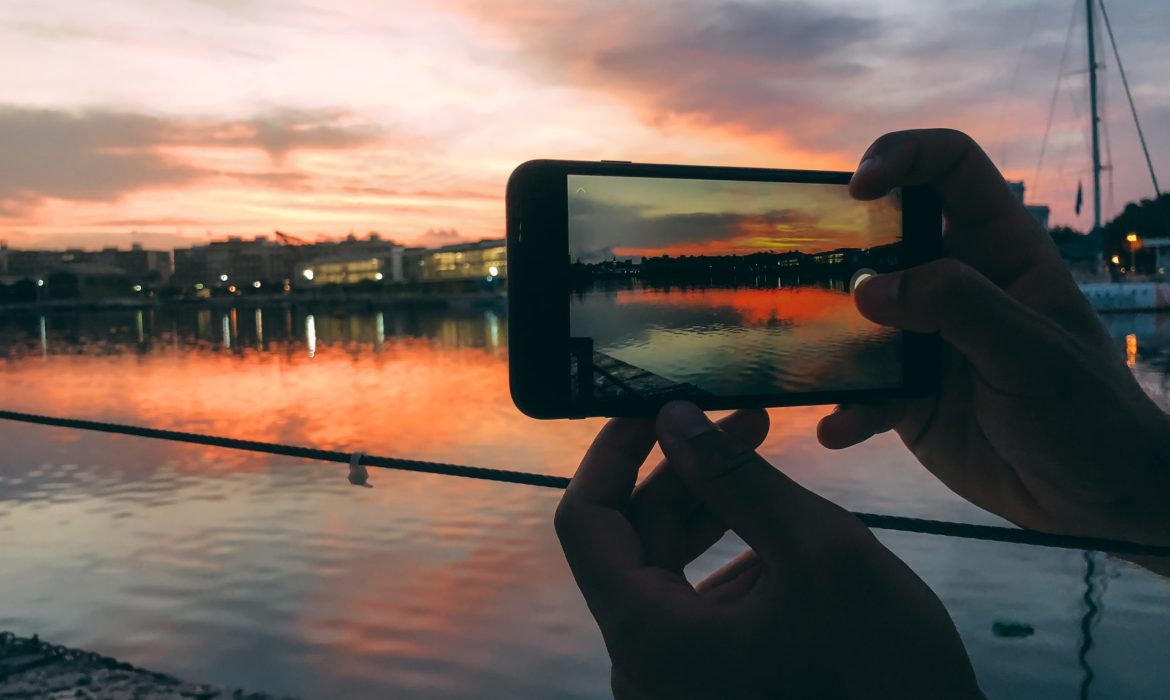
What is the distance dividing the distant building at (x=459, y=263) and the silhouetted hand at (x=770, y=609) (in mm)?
148927

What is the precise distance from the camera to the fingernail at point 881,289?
175cm

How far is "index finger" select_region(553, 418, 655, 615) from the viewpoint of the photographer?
1432 millimetres

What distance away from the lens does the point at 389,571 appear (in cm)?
1323

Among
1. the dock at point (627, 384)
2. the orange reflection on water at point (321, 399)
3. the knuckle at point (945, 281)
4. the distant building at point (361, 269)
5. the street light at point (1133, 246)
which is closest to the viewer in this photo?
the knuckle at point (945, 281)

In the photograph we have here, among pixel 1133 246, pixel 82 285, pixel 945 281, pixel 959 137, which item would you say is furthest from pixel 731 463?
pixel 82 285

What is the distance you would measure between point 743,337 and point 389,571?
12.3 meters

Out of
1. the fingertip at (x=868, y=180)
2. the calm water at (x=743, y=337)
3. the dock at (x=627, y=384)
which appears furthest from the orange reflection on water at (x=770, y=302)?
the fingertip at (x=868, y=180)

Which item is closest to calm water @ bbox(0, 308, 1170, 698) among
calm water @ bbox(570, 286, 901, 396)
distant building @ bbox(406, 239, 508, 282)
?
calm water @ bbox(570, 286, 901, 396)

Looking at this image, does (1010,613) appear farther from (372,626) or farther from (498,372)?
(498,372)

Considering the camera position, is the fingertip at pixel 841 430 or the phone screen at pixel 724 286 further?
the fingertip at pixel 841 430

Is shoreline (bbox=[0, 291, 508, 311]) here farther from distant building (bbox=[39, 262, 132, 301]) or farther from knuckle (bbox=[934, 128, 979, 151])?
knuckle (bbox=[934, 128, 979, 151])

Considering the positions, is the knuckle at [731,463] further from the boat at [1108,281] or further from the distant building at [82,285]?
the distant building at [82,285]

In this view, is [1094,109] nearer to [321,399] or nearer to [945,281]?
[321,399]

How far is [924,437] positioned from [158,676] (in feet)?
26.9
